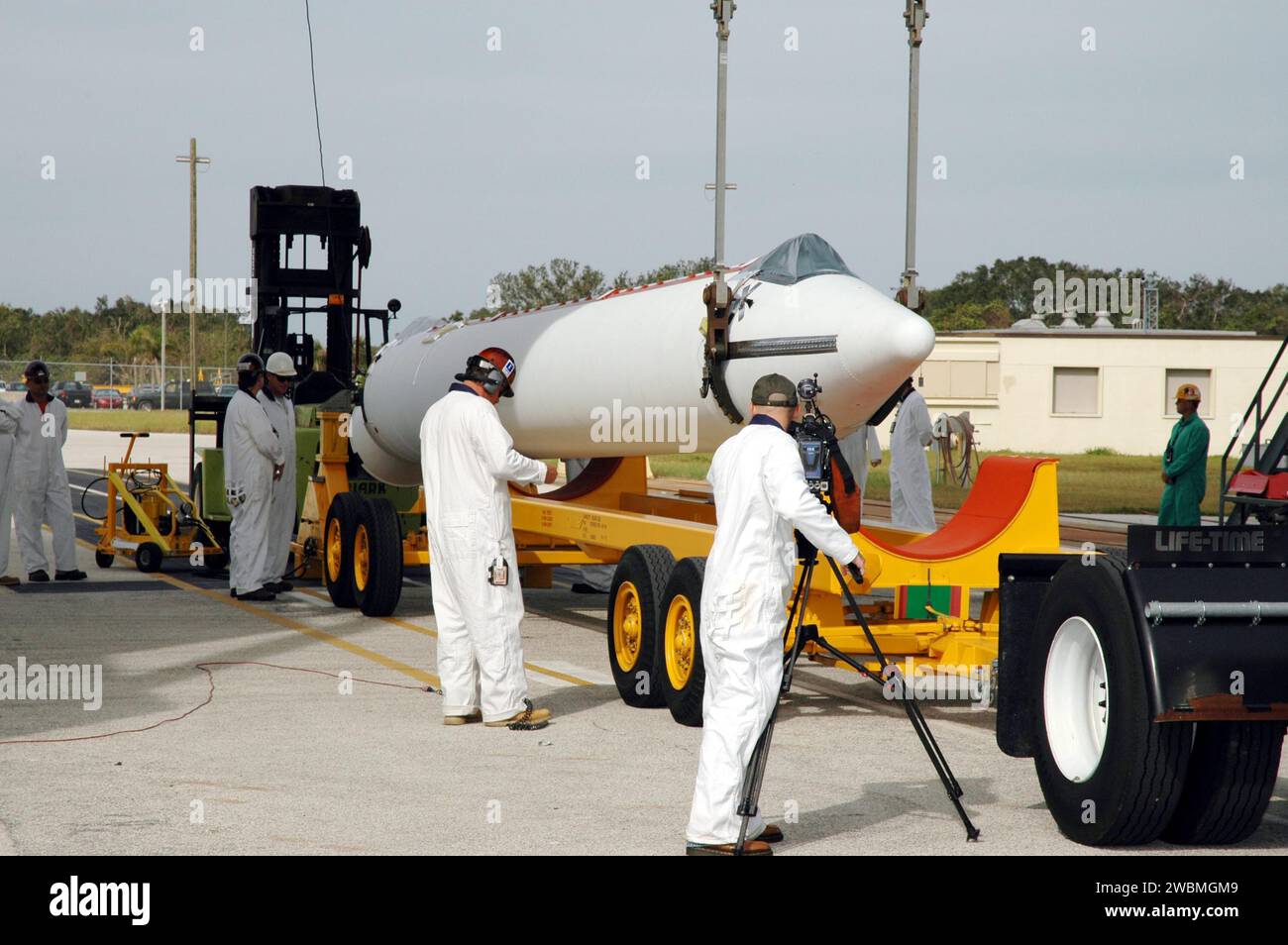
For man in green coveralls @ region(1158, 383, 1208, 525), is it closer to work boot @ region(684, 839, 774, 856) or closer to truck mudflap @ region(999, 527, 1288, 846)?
truck mudflap @ region(999, 527, 1288, 846)

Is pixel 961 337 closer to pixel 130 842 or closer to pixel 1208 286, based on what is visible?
pixel 1208 286

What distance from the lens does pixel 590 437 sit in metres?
12.1

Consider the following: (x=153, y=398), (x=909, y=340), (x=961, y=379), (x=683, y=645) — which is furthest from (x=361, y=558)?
(x=153, y=398)

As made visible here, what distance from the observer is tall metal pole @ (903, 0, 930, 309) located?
9.84 m

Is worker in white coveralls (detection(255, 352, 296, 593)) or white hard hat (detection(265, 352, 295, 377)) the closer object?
worker in white coveralls (detection(255, 352, 296, 593))

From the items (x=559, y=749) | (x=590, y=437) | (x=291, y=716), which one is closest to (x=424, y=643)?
(x=590, y=437)

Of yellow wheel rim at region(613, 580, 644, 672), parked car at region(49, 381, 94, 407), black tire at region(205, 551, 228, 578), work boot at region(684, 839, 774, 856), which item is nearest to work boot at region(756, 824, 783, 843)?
work boot at region(684, 839, 774, 856)

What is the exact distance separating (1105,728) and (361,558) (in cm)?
A: 871

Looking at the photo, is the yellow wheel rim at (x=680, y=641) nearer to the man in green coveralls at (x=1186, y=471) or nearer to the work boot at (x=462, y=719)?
the work boot at (x=462, y=719)

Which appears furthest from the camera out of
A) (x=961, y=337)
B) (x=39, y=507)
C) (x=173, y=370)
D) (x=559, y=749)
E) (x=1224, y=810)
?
(x=173, y=370)

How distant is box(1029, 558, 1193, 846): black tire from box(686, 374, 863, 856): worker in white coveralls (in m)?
0.92

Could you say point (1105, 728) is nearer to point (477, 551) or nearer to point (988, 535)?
point (988, 535)

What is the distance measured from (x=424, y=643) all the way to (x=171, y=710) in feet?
10.4

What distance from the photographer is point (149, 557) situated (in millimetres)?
17156
